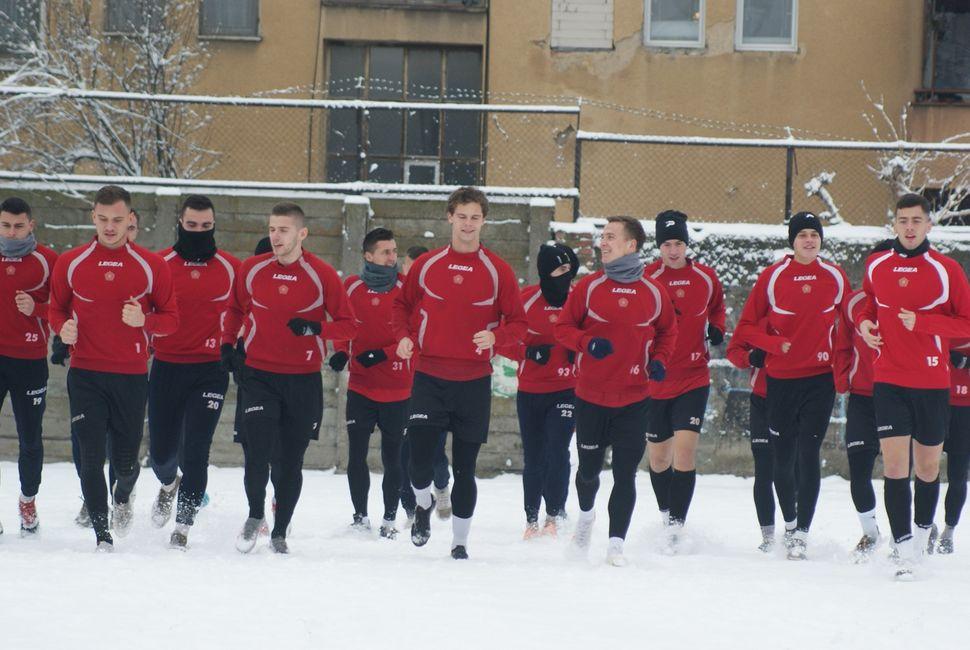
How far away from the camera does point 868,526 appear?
8.87 meters

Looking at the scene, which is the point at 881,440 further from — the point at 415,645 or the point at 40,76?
the point at 40,76

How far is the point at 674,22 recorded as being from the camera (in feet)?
65.8

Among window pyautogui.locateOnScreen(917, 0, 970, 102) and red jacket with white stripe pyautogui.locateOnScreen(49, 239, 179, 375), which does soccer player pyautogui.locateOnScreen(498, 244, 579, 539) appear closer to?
red jacket with white stripe pyautogui.locateOnScreen(49, 239, 179, 375)

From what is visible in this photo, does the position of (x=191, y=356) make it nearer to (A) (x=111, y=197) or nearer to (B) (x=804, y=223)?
(A) (x=111, y=197)

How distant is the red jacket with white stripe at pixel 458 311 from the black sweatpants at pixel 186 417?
1357 mm

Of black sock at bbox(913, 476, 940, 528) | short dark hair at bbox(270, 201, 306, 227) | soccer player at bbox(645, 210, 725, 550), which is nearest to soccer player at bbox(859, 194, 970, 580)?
black sock at bbox(913, 476, 940, 528)

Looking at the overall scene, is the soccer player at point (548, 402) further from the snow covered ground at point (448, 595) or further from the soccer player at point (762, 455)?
the soccer player at point (762, 455)

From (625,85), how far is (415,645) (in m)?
15.3

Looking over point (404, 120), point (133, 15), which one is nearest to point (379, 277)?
point (404, 120)

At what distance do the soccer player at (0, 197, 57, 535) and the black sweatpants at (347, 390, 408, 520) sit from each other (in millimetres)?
2151

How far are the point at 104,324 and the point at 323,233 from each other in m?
6.04

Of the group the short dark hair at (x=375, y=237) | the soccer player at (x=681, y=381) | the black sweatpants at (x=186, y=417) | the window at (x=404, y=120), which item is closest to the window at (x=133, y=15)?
the window at (x=404, y=120)

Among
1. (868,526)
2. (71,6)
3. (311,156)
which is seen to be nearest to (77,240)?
(311,156)

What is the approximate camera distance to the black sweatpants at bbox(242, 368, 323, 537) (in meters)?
7.96
